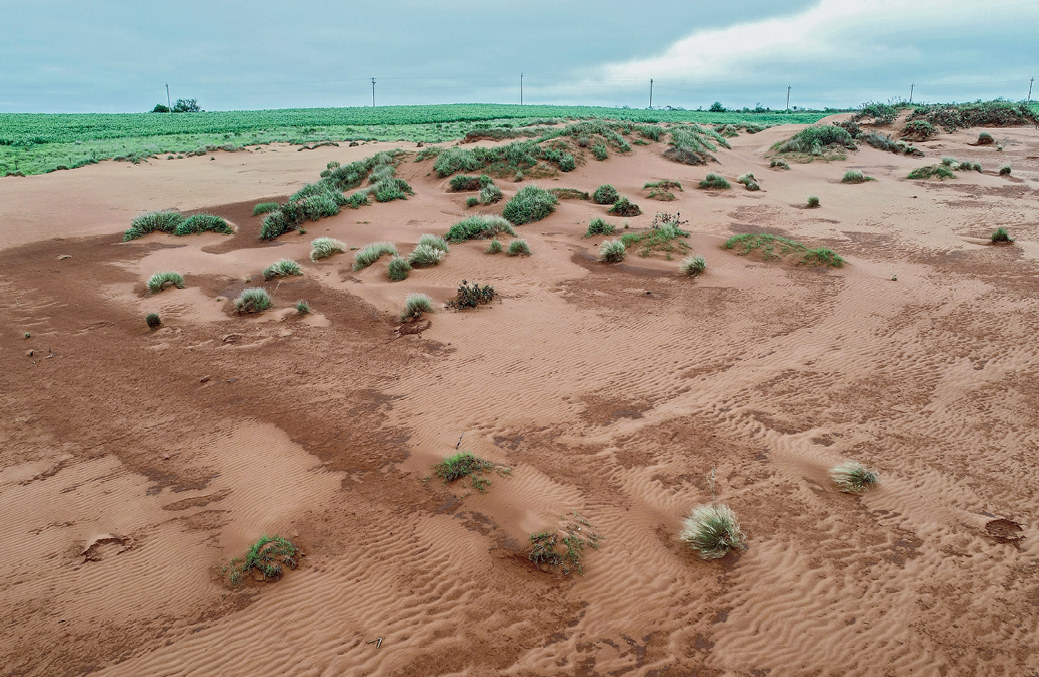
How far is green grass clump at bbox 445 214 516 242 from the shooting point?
616 inches

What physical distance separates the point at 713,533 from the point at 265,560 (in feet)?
13.0

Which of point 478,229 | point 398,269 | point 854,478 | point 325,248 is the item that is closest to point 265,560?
point 854,478

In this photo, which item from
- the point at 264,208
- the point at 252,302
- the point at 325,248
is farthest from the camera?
the point at 264,208

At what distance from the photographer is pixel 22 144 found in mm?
44719

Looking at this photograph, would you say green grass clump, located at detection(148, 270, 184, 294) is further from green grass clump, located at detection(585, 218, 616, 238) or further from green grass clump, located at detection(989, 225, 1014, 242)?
green grass clump, located at detection(989, 225, 1014, 242)

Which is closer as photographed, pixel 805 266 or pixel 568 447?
pixel 568 447

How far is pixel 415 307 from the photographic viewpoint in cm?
1083

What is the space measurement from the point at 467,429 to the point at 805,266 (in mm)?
9939

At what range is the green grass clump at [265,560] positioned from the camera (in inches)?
196

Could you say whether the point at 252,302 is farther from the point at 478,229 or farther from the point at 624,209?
the point at 624,209

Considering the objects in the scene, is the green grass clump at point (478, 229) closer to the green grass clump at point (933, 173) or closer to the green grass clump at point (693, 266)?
the green grass clump at point (693, 266)

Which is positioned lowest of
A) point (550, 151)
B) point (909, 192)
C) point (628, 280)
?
point (628, 280)

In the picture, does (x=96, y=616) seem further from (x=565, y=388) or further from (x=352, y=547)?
(x=565, y=388)

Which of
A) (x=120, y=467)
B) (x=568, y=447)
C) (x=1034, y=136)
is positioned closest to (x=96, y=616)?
(x=120, y=467)
